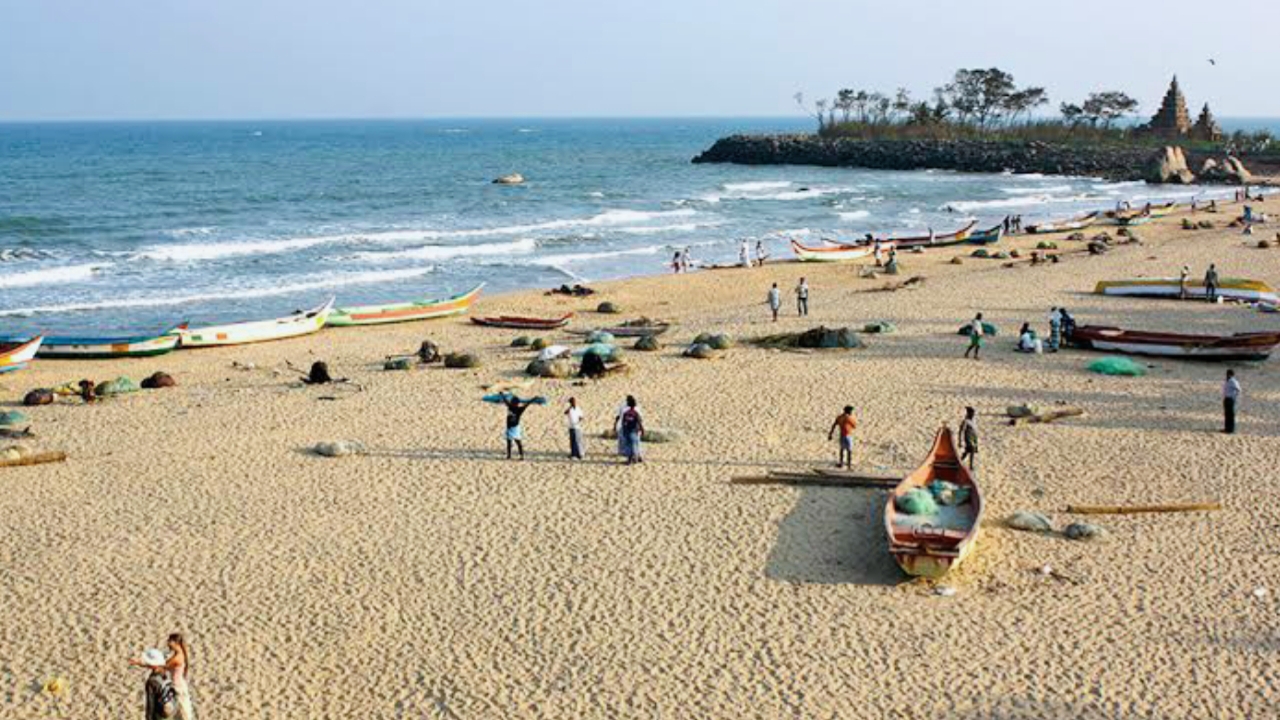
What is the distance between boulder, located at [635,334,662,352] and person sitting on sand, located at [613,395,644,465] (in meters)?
8.61

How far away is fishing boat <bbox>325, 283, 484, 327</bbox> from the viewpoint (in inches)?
1265

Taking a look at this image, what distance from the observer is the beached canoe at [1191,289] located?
30.8 m

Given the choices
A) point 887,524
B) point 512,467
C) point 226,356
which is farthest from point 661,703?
point 226,356

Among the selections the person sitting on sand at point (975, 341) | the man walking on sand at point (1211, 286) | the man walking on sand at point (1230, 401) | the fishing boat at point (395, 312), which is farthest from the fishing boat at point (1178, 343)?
the fishing boat at point (395, 312)

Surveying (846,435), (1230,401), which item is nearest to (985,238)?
(1230,401)

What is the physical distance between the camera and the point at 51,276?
1609 inches

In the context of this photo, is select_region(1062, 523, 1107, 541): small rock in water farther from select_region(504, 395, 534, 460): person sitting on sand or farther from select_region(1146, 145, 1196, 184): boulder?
select_region(1146, 145, 1196, 184): boulder

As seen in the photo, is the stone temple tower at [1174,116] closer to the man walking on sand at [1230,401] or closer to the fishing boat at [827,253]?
the fishing boat at [827,253]

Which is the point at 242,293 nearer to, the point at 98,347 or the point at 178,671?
the point at 98,347

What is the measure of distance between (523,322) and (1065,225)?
34.1 metres

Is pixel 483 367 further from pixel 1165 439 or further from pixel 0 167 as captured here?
pixel 0 167

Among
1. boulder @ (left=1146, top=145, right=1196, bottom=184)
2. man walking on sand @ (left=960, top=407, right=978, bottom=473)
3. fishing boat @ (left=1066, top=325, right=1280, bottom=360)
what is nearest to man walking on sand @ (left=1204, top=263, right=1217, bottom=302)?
fishing boat @ (left=1066, top=325, right=1280, bottom=360)

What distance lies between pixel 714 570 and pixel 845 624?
6.79 feet

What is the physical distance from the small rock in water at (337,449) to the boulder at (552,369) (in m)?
5.82
